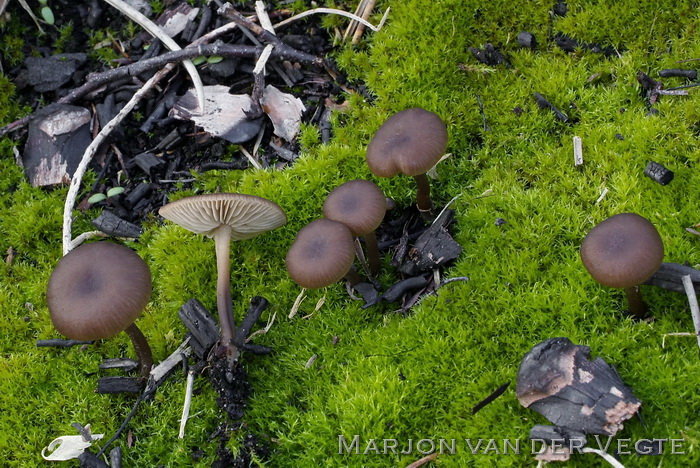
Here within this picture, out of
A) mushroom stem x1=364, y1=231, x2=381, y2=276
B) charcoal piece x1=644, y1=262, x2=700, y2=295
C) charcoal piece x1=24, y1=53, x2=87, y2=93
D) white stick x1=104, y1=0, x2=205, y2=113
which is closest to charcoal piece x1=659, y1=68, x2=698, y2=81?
charcoal piece x1=644, y1=262, x2=700, y2=295

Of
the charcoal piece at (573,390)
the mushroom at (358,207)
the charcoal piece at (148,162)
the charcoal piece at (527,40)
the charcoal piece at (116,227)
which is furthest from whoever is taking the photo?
the charcoal piece at (148,162)

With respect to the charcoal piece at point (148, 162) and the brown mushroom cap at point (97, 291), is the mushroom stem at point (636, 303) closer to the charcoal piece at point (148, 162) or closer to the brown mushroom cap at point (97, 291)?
the brown mushroom cap at point (97, 291)

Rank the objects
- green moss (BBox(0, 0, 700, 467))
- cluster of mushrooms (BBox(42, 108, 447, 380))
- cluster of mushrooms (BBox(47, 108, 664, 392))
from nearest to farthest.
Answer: cluster of mushrooms (BBox(47, 108, 664, 392))
cluster of mushrooms (BBox(42, 108, 447, 380))
green moss (BBox(0, 0, 700, 467))

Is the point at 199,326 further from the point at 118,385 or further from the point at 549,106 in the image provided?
the point at 549,106

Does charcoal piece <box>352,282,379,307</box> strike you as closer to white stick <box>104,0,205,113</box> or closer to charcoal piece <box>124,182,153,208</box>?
charcoal piece <box>124,182,153,208</box>

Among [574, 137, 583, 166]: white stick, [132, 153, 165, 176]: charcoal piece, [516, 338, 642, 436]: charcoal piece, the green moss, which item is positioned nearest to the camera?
[516, 338, 642, 436]: charcoal piece

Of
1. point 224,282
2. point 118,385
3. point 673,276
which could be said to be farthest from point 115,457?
point 673,276

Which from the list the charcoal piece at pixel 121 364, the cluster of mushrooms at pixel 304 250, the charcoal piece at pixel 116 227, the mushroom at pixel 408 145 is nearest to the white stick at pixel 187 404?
the cluster of mushrooms at pixel 304 250
